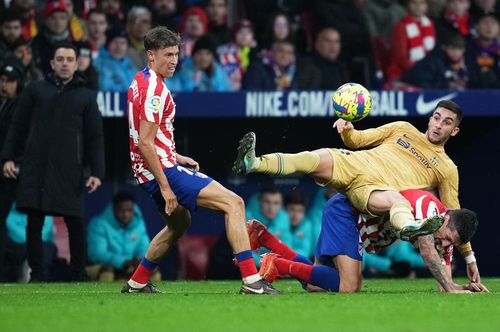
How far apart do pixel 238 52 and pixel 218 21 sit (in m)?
0.47

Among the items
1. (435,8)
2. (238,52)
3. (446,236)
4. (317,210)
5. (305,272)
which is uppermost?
(435,8)

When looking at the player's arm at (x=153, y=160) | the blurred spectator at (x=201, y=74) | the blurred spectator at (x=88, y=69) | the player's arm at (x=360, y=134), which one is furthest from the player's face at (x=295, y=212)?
the player's arm at (x=153, y=160)

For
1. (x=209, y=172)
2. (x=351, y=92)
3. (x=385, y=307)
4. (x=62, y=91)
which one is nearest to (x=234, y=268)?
(x=209, y=172)

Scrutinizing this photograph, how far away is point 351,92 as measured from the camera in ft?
32.0

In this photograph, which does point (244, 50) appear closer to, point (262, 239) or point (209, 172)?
point (209, 172)

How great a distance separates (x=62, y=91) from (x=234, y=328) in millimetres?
5754

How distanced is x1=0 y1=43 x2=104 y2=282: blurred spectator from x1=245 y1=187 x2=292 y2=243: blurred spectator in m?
2.76

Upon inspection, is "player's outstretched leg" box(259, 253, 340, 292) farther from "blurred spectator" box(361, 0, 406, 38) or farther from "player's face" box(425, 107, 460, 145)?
"blurred spectator" box(361, 0, 406, 38)

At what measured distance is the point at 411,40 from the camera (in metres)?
15.5

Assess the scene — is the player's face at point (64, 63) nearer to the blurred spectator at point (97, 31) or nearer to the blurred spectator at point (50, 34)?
the blurred spectator at point (50, 34)

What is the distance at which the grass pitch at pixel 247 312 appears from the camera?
6738 mm

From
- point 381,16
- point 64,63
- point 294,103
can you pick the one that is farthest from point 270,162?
point 381,16

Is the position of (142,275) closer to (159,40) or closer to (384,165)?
(159,40)

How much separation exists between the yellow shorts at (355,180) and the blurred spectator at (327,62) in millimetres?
4927
